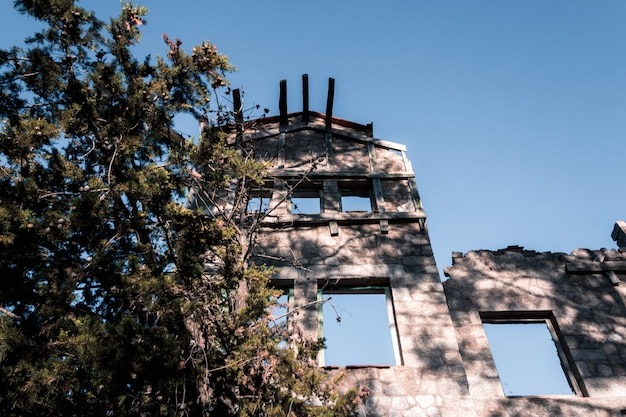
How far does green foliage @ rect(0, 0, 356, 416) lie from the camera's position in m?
3.50

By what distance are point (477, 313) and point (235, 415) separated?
4718mm

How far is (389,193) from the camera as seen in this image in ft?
30.4

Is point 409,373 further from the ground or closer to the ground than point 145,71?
closer to the ground

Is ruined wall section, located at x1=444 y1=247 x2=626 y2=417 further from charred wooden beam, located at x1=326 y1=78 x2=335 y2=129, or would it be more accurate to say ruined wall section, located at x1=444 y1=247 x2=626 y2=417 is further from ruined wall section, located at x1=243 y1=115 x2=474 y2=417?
charred wooden beam, located at x1=326 y1=78 x2=335 y2=129

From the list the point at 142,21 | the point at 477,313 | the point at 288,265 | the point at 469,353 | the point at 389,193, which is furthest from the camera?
the point at 389,193

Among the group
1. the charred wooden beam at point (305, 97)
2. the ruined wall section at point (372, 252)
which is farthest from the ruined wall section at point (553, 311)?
the charred wooden beam at point (305, 97)

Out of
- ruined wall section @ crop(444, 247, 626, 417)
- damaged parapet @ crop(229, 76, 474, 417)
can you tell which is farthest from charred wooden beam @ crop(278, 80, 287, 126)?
ruined wall section @ crop(444, 247, 626, 417)

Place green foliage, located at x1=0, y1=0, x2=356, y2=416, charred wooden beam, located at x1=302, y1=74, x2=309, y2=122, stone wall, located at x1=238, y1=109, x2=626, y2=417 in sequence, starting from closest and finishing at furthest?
green foliage, located at x1=0, y1=0, x2=356, y2=416 → stone wall, located at x1=238, y1=109, x2=626, y2=417 → charred wooden beam, located at x1=302, y1=74, x2=309, y2=122

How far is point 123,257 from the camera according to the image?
197 inches

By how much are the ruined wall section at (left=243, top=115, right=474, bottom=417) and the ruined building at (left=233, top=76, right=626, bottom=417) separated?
0.06 ft

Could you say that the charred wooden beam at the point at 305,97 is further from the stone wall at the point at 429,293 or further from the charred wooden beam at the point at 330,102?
the stone wall at the point at 429,293

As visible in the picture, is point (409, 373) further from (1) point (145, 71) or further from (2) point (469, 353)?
(1) point (145, 71)

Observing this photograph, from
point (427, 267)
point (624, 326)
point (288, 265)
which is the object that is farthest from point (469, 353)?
point (288, 265)

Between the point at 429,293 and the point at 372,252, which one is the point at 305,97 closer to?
the point at 372,252
